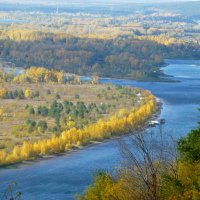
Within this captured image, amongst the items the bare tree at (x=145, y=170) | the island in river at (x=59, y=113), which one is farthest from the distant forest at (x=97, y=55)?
the bare tree at (x=145, y=170)

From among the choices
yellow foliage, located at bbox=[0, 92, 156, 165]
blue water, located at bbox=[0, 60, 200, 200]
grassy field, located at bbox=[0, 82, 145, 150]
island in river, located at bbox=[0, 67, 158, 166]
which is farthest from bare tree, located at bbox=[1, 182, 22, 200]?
grassy field, located at bbox=[0, 82, 145, 150]

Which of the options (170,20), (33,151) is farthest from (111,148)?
(170,20)

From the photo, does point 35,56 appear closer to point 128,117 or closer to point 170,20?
→ point 128,117

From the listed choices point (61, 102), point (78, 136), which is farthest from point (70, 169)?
point (61, 102)

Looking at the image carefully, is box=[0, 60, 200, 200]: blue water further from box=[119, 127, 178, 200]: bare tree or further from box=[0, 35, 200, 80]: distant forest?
box=[0, 35, 200, 80]: distant forest

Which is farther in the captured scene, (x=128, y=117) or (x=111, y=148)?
(x=128, y=117)

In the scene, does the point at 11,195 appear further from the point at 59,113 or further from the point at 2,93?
the point at 2,93

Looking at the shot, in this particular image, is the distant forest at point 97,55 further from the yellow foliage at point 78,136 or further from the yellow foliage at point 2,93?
the yellow foliage at point 78,136
